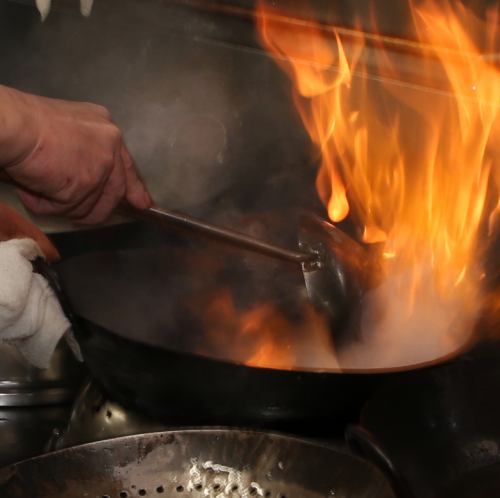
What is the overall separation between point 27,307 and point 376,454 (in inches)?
17.3

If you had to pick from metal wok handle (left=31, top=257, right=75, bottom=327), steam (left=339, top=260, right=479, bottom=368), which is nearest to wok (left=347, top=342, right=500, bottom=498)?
steam (left=339, top=260, right=479, bottom=368)

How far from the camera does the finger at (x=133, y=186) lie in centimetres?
95

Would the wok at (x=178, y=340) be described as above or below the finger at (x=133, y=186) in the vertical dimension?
below

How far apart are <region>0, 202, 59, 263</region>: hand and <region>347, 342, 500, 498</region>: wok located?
1.57ft

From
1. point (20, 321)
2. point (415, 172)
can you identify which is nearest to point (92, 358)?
point (20, 321)

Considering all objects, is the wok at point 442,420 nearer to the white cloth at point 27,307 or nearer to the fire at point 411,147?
the fire at point 411,147

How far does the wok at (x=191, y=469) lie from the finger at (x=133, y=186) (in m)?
0.32

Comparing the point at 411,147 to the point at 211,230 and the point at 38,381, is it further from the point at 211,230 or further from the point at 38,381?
the point at 38,381

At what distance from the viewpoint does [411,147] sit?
51.9 inches

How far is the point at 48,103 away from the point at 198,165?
617 millimetres

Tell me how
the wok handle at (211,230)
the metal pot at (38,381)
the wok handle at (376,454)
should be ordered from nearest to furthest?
the wok handle at (376,454)
the wok handle at (211,230)
the metal pot at (38,381)

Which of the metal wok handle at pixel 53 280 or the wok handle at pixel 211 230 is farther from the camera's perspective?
the wok handle at pixel 211 230

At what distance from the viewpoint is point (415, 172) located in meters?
1.32

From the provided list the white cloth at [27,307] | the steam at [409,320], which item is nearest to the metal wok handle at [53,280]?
the white cloth at [27,307]
